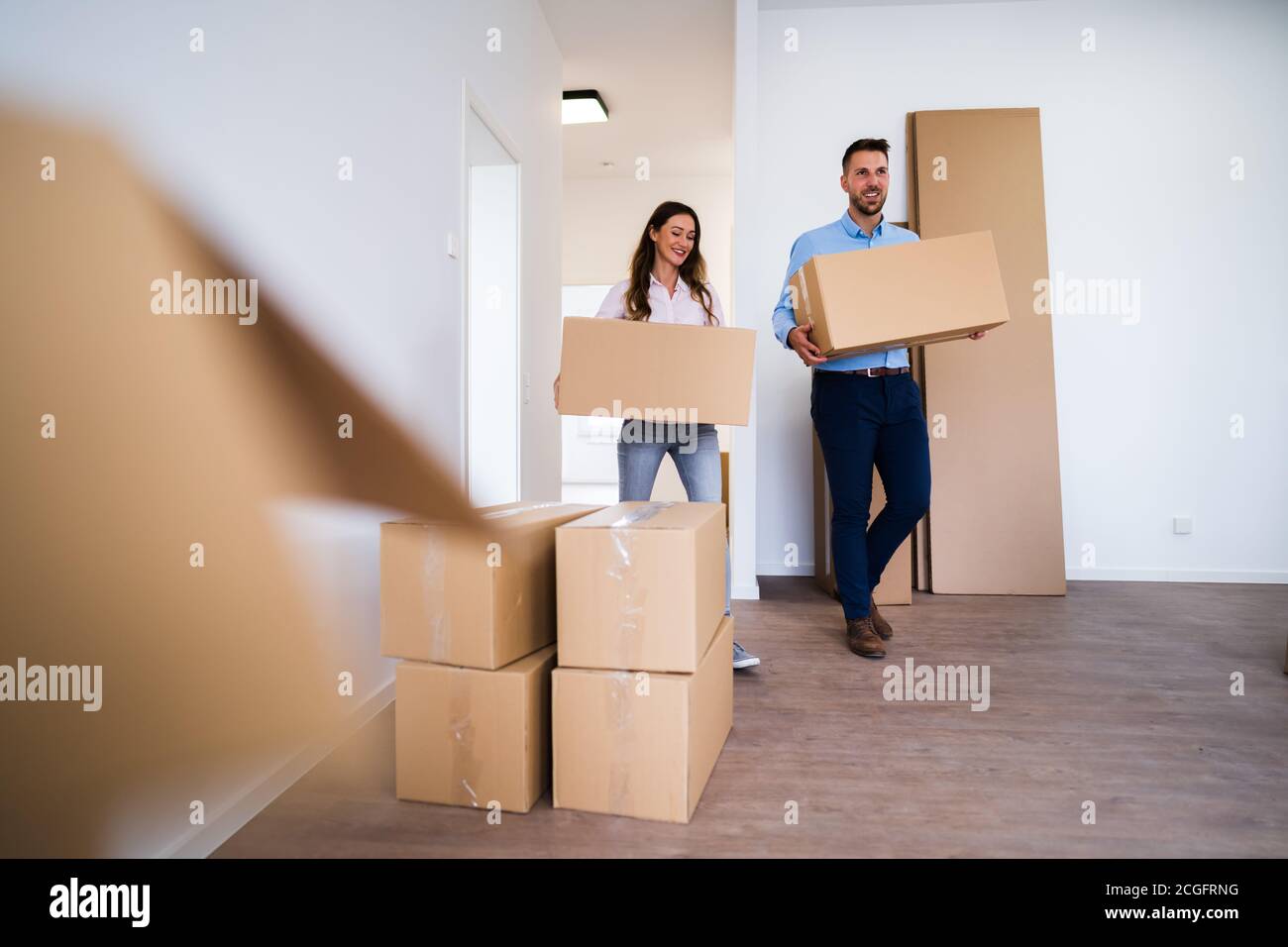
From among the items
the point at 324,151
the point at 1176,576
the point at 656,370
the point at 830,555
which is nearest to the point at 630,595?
the point at 656,370

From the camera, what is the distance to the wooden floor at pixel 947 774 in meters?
1.18

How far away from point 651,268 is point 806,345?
1.64 ft

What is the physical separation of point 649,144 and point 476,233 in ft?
10.0

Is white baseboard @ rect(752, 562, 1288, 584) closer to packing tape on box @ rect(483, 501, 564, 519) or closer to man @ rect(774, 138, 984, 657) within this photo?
man @ rect(774, 138, 984, 657)

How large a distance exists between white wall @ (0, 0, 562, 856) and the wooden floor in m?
0.34

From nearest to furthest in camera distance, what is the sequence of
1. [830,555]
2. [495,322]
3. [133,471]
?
[133,471] < [830,555] < [495,322]

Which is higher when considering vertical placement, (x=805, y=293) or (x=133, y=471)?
(x=805, y=293)

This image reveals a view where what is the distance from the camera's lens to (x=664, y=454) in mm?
2037

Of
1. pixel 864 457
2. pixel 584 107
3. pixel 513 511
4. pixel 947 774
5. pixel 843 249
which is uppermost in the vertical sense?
pixel 584 107

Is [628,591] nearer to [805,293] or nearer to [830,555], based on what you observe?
[805,293]

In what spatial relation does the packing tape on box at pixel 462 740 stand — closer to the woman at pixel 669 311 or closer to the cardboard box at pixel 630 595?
the cardboard box at pixel 630 595

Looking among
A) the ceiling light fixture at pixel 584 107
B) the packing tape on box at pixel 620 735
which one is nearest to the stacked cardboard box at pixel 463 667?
the packing tape on box at pixel 620 735

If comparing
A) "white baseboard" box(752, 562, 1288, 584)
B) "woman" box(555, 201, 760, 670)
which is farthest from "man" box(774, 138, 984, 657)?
"white baseboard" box(752, 562, 1288, 584)

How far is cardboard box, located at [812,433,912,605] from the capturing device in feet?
9.61
